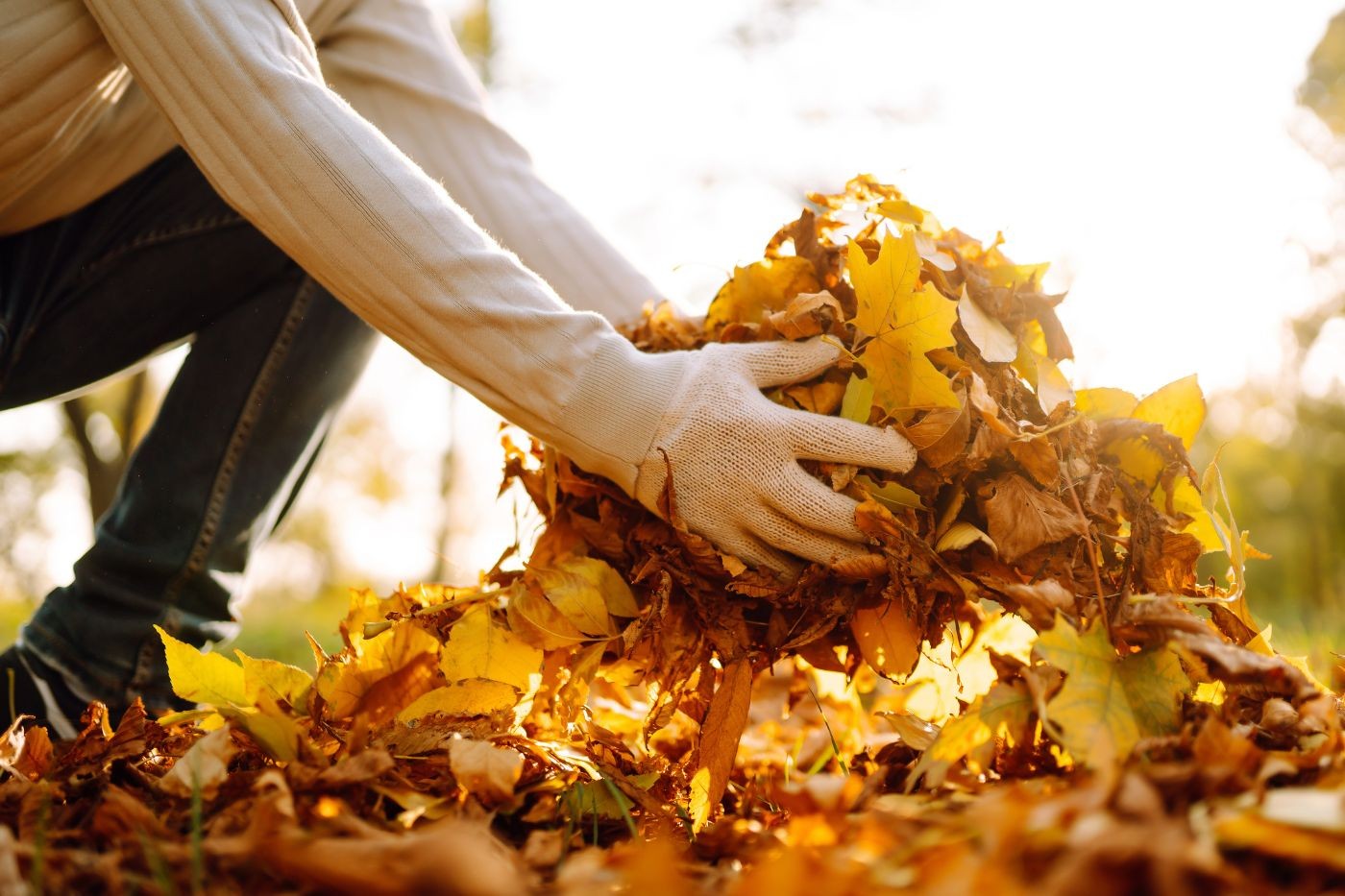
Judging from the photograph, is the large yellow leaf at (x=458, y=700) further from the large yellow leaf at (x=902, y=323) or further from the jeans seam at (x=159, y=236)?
the jeans seam at (x=159, y=236)

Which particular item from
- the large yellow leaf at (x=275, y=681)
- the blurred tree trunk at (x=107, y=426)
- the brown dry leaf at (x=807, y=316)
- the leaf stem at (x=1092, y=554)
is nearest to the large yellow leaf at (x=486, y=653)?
the large yellow leaf at (x=275, y=681)

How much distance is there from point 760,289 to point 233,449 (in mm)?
952

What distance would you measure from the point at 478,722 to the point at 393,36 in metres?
1.23

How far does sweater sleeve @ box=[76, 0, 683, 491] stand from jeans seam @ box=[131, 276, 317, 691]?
514 mm

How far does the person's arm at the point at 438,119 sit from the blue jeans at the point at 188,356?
0.30m

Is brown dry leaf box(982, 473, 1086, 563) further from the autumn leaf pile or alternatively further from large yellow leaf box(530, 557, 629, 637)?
large yellow leaf box(530, 557, 629, 637)

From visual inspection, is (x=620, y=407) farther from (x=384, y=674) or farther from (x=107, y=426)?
(x=107, y=426)

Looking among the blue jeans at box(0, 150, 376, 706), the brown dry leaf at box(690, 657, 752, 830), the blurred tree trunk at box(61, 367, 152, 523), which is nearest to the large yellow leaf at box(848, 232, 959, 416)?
the brown dry leaf at box(690, 657, 752, 830)

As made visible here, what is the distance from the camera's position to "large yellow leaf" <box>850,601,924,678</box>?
105cm

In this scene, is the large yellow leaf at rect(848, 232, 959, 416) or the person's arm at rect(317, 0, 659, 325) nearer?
the large yellow leaf at rect(848, 232, 959, 416)

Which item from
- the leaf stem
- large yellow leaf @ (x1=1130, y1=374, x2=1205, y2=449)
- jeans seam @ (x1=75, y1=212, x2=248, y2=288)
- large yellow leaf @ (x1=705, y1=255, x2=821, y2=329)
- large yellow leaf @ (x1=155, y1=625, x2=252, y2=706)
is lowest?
large yellow leaf @ (x1=155, y1=625, x2=252, y2=706)

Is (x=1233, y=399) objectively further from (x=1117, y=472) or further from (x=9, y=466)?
(x=9, y=466)

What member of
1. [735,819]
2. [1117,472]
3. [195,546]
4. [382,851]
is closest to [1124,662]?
[1117,472]

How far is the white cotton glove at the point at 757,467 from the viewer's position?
1.03 m
